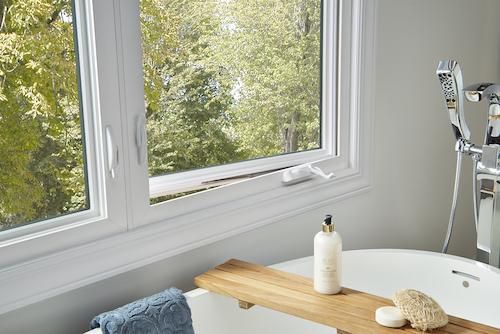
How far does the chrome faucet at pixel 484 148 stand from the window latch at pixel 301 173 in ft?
1.59

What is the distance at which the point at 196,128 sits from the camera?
1.50m

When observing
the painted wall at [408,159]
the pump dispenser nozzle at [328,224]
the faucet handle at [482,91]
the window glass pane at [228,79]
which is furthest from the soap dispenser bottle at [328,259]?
the faucet handle at [482,91]

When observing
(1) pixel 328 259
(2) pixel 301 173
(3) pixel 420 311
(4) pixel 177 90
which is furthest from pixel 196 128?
(3) pixel 420 311

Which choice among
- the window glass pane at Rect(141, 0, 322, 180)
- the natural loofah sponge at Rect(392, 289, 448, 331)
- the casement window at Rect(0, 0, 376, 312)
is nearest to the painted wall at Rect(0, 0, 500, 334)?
the casement window at Rect(0, 0, 376, 312)

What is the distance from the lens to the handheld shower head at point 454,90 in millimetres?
1573

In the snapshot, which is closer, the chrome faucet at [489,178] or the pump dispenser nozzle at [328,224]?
the pump dispenser nozzle at [328,224]

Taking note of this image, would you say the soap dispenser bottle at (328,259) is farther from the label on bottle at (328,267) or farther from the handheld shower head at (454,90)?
the handheld shower head at (454,90)

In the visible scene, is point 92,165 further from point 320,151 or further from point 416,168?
point 416,168

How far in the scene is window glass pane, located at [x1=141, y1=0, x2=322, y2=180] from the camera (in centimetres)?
138

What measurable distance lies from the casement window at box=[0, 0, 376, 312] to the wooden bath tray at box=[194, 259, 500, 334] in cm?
16

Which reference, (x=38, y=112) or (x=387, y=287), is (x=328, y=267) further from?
(x=38, y=112)

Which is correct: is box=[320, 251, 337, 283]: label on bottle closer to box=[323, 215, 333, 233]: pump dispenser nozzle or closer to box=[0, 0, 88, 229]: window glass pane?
box=[323, 215, 333, 233]: pump dispenser nozzle

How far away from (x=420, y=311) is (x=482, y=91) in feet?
2.85

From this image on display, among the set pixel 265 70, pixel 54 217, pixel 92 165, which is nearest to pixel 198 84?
pixel 265 70
